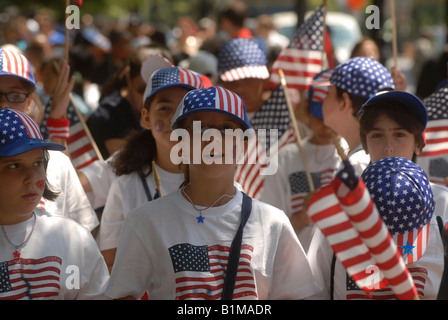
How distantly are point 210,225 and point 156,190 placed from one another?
1177 millimetres

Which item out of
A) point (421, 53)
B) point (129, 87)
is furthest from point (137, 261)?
point (421, 53)

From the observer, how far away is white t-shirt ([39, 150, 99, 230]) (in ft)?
15.2

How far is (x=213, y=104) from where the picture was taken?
3.75 m

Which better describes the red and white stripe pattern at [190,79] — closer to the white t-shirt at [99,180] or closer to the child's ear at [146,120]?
the child's ear at [146,120]

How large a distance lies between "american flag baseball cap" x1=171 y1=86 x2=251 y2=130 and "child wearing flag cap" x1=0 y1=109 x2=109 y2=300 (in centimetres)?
68

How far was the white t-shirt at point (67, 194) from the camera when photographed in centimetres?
463

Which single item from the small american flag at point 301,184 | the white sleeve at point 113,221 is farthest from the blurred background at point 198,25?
the white sleeve at point 113,221

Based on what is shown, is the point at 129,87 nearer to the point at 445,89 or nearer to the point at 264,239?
the point at 445,89

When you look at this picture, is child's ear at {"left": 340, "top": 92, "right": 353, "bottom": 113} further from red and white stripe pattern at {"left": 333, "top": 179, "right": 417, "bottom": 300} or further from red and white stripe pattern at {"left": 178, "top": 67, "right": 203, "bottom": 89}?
red and white stripe pattern at {"left": 333, "top": 179, "right": 417, "bottom": 300}

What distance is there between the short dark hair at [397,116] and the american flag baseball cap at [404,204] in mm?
798

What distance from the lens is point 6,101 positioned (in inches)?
192

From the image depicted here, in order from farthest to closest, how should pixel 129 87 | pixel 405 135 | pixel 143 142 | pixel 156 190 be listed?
pixel 129 87
pixel 143 142
pixel 156 190
pixel 405 135

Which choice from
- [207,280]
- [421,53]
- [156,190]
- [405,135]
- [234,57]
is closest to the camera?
[207,280]

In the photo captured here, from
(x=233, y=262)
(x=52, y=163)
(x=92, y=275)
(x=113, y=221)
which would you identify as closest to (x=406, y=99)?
(x=233, y=262)
